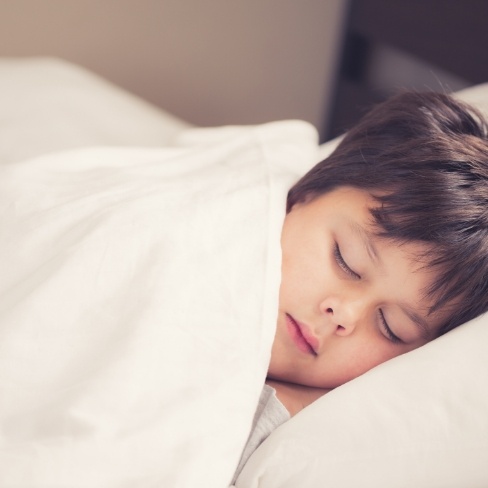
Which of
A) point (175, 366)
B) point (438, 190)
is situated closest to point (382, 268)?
point (438, 190)

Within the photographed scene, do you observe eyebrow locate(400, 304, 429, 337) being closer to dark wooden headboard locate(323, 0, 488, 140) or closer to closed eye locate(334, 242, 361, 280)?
→ closed eye locate(334, 242, 361, 280)

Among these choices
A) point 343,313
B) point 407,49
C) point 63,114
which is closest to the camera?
point 343,313

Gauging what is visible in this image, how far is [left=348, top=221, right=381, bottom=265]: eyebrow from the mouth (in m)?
0.12

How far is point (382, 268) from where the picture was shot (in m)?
0.78

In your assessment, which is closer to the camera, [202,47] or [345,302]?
[345,302]

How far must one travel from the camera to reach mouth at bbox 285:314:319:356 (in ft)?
2.57

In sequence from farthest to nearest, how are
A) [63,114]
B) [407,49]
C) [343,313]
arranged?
[407,49] < [63,114] < [343,313]

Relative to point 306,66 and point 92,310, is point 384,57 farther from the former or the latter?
point 92,310

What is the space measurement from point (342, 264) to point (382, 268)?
5cm

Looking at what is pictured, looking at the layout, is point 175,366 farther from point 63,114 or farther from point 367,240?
point 63,114

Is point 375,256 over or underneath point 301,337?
over

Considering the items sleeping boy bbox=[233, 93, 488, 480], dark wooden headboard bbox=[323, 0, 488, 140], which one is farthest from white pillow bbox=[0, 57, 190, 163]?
dark wooden headboard bbox=[323, 0, 488, 140]

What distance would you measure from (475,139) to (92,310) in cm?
55

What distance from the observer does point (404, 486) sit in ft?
2.07
